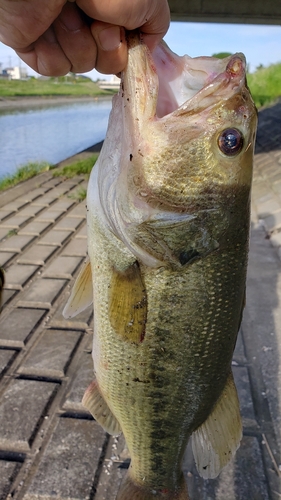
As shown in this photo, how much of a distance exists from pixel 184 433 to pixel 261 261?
3.86m

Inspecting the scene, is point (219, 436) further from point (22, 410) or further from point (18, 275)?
point (18, 275)

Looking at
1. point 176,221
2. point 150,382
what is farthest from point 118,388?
point 176,221

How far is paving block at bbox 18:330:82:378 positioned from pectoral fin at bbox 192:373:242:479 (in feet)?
5.79

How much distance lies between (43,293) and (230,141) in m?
3.49

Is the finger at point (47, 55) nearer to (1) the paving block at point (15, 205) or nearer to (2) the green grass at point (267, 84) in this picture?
(1) the paving block at point (15, 205)

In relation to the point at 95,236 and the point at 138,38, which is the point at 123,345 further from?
the point at 138,38

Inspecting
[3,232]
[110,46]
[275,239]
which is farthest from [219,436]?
[3,232]

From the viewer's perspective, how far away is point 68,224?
6.95 metres

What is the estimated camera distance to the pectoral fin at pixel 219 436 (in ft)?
6.46

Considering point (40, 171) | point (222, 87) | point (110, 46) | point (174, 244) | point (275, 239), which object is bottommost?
point (40, 171)

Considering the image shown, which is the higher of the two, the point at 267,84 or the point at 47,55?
the point at 47,55

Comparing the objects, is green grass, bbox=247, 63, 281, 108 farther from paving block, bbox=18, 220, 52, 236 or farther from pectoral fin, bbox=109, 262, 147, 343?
pectoral fin, bbox=109, 262, 147, 343

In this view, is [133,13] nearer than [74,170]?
Yes

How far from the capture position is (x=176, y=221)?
175 cm
